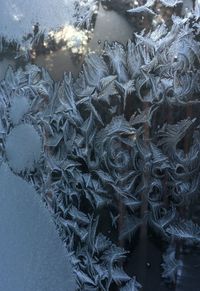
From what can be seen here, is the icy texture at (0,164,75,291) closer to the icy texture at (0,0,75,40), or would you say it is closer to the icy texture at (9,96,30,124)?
the icy texture at (9,96,30,124)

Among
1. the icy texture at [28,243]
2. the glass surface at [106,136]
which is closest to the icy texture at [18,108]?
the glass surface at [106,136]

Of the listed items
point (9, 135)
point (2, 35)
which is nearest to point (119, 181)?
point (9, 135)

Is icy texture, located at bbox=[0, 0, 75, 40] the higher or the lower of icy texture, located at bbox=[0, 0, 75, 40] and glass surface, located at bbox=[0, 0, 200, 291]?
the higher

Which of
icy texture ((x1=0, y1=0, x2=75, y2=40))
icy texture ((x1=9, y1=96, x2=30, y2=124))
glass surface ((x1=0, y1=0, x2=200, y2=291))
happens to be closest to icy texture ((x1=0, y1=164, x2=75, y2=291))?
glass surface ((x1=0, y1=0, x2=200, y2=291))

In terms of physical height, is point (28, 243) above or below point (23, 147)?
below

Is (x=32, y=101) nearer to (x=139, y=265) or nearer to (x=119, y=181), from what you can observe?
(x=119, y=181)

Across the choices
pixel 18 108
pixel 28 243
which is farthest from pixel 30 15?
pixel 28 243

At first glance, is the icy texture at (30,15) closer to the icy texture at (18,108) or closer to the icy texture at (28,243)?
the icy texture at (18,108)

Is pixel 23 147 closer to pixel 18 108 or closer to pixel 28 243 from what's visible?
pixel 18 108
